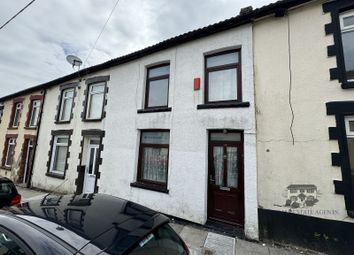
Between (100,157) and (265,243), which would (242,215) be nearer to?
(265,243)

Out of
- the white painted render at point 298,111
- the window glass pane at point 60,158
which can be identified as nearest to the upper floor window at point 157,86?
the white painted render at point 298,111

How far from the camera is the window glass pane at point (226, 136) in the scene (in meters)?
5.54

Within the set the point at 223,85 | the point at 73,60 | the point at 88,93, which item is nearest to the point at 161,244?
the point at 223,85

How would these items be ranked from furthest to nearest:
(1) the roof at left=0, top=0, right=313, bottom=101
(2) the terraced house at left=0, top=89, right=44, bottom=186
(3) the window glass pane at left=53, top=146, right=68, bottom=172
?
(2) the terraced house at left=0, top=89, right=44, bottom=186, (3) the window glass pane at left=53, top=146, right=68, bottom=172, (1) the roof at left=0, top=0, right=313, bottom=101

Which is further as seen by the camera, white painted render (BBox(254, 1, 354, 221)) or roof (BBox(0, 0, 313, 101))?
roof (BBox(0, 0, 313, 101))

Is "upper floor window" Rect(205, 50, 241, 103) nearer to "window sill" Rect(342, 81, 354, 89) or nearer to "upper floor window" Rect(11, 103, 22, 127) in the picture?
"window sill" Rect(342, 81, 354, 89)

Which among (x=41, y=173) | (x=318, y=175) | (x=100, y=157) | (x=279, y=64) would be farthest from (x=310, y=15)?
(x=41, y=173)

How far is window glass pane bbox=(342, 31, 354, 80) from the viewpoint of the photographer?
14.8 feet

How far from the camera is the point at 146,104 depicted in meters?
7.45

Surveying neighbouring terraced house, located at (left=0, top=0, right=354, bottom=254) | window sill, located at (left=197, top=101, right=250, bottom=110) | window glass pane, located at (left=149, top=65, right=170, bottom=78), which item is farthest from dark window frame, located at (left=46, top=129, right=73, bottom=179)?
window sill, located at (left=197, top=101, right=250, bottom=110)

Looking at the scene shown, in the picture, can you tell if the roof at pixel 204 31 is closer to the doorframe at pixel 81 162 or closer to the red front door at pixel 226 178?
the doorframe at pixel 81 162

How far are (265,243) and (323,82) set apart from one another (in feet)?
12.9

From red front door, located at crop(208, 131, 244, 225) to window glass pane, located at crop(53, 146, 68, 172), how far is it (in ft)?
24.9

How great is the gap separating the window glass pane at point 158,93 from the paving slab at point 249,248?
4.66 metres
